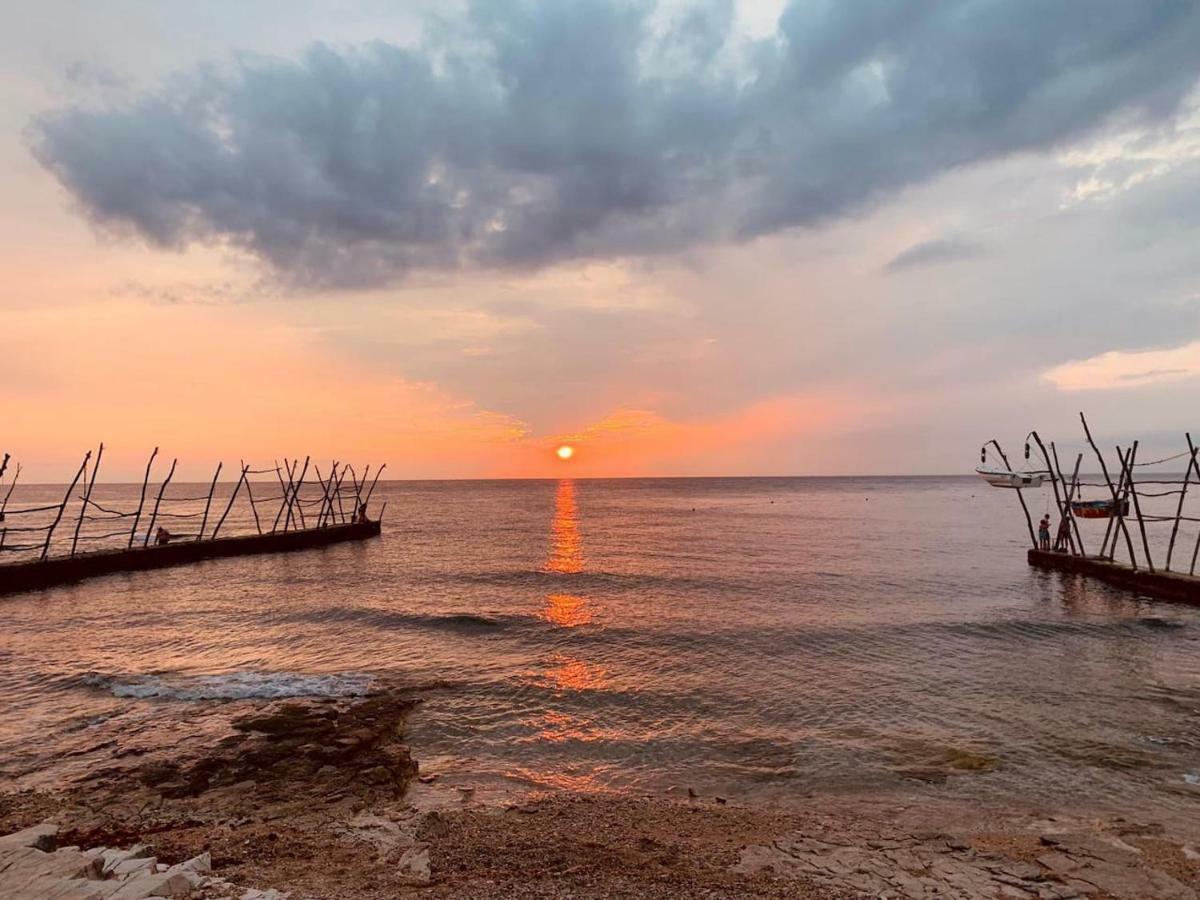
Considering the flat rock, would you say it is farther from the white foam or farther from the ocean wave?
the ocean wave

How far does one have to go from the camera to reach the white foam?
12445 mm

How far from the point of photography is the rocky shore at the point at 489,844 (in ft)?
19.1

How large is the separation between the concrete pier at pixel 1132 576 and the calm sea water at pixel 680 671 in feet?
2.45

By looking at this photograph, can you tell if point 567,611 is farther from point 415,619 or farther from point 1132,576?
point 1132,576

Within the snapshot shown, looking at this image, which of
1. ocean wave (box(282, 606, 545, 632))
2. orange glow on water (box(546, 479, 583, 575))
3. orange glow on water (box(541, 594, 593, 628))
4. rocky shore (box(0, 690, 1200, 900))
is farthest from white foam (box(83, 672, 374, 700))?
orange glow on water (box(546, 479, 583, 575))

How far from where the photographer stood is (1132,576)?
75.8 feet

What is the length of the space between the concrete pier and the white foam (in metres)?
24.4

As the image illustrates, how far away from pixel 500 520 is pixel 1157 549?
5390 centimetres

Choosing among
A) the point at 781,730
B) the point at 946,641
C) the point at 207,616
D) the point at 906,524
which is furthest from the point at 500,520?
the point at 781,730

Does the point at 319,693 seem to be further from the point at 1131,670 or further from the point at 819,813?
the point at 1131,670

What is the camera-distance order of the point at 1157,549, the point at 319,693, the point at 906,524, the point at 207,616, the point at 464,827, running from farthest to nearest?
the point at 906,524, the point at 1157,549, the point at 207,616, the point at 319,693, the point at 464,827

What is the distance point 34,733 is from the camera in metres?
10.4

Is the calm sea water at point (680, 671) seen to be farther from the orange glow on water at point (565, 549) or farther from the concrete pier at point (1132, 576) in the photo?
the orange glow on water at point (565, 549)

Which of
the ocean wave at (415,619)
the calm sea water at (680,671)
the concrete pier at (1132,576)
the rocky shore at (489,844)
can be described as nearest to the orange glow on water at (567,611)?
the calm sea water at (680,671)
